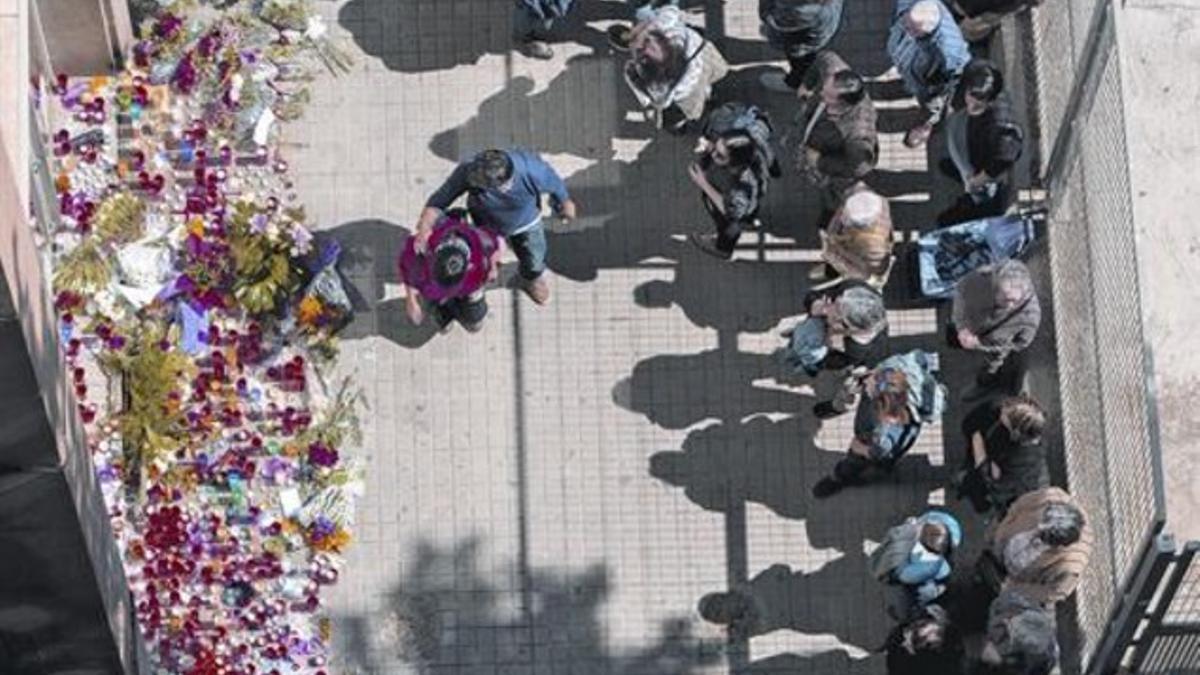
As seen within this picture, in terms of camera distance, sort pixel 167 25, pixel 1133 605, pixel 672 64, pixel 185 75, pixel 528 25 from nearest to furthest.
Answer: pixel 1133 605, pixel 672 64, pixel 528 25, pixel 185 75, pixel 167 25

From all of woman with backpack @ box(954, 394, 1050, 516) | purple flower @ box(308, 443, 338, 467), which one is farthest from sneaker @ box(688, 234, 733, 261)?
purple flower @ box(308, 443, 338, 467)

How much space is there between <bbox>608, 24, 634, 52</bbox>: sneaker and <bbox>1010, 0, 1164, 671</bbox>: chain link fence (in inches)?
96.0

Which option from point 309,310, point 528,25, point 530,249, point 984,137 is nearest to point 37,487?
point 309,310

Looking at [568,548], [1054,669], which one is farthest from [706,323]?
[1054,669]

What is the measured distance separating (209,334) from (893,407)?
4288 mm

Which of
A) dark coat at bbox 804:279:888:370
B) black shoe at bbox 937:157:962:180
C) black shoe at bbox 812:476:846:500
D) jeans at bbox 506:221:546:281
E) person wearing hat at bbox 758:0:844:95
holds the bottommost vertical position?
black shoe at bbox 812:476:846:500

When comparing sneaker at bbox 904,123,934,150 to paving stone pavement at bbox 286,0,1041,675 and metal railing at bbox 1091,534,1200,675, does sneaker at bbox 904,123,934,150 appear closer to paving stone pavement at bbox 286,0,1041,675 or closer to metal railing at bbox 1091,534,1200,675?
paving stone pavement at bbox 286,0,1041,675

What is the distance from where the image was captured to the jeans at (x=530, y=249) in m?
13.7

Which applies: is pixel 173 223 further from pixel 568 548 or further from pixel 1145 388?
pixel 1145 388

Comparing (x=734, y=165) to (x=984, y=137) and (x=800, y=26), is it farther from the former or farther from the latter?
(x=984, y=137)

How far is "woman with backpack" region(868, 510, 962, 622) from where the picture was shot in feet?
41.7

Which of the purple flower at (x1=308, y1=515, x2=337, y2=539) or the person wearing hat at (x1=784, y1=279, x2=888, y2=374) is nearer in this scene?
the person wearing hat at (x1=784, y1=279, x2=888, y2=374)

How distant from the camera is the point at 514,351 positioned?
1439cm

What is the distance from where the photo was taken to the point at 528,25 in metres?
14.5
